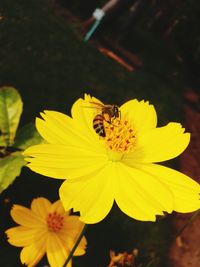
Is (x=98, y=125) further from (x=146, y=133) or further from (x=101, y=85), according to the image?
(x=101, y=85)

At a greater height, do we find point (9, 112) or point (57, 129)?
point (57, 129)

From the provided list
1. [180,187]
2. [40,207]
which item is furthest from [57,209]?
[180,187]

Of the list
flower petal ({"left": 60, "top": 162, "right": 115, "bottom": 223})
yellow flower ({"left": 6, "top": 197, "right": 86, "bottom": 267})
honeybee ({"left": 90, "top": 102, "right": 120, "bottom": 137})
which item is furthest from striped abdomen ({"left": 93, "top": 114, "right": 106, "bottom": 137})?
yellow flower ({"left": 6, "top": 197, "right": 86, "bottom": 267})

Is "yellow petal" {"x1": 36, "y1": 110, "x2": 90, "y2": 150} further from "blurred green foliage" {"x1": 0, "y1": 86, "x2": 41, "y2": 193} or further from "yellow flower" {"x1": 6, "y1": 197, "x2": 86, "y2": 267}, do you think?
"blurred green foliage" {"x1": 0, "y1": 86, "x2": 41, "y2": 193}

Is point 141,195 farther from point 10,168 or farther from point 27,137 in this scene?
point 27,137

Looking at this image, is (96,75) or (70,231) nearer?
(70,231)

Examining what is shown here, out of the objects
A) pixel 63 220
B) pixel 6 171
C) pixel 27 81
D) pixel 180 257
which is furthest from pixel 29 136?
pixel 180 257
